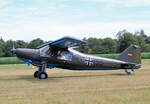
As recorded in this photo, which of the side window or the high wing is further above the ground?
the high wing

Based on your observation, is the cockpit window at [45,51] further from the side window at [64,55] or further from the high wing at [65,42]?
the side window at [64,55]

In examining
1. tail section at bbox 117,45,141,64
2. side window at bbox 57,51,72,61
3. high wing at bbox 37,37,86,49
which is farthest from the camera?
tail section at bbox 117,45,141,64

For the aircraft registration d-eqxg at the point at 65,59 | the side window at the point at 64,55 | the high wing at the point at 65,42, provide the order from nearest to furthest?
the high wing at the point at 65,42 → the aircraft registration d-eqxg at the point at 65,59 → the side window at the point at 64,55

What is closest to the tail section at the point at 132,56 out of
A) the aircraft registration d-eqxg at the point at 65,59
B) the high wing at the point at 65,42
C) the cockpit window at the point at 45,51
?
the aircraft registration d-eqxg at the point at 65,59

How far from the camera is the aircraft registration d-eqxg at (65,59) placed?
14.6 metres

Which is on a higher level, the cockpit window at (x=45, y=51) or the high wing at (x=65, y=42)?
the high wing at (x=65, y=42)

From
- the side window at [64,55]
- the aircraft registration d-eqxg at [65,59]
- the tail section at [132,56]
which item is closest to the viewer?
the aircraft registration d-eqxg at [65,59]

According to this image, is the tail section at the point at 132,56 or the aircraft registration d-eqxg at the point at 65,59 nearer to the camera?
the aircraft registration d-eqxg at the point at 65,59

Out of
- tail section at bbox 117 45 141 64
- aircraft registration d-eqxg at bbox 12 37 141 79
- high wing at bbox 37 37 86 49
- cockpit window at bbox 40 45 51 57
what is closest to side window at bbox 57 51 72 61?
aircraft registration d-eqxg at bbox 12 37 141 79

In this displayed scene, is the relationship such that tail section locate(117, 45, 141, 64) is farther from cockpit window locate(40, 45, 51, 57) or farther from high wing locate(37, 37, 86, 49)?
cockpit window locate(40, 45, 51, 57)

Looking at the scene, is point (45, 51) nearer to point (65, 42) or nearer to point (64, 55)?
point (64, 55)

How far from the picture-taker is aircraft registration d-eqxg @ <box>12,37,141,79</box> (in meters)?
14.6

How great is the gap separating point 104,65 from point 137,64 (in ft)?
8.09

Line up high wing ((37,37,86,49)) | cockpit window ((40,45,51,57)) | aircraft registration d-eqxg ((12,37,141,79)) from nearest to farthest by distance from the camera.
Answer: high wing ((37,37,86,49)) < aircraft registration d-eqxg ((12,37,141,79)) < cockpit window ((40,45,51,57))
